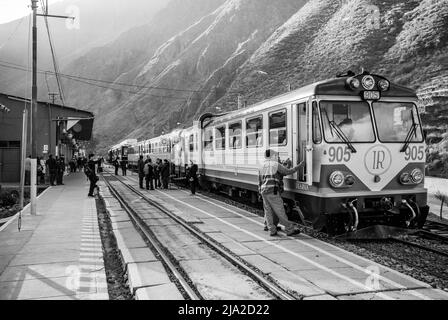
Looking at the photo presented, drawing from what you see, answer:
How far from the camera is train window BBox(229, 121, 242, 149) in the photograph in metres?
13.3

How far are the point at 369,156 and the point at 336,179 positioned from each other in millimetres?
892

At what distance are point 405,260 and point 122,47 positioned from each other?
150 metres

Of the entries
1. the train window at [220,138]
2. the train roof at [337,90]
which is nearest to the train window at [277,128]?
the train roof at [337,90]

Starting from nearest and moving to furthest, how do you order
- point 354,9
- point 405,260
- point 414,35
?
point 405,260, point 414,35, point 354,9

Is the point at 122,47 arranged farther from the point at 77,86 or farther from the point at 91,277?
the point at 91,277

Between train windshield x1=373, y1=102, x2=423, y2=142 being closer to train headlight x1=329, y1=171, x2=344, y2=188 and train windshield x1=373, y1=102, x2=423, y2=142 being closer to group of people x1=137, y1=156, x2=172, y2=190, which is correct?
train headlight x1=329, y1=171, x2=344, y2=188

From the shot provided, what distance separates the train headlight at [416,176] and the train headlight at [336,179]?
1.63 m

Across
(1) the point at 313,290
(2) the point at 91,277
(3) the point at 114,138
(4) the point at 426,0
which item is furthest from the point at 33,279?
(3) the point at 114,138

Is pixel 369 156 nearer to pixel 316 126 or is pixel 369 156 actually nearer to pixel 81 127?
pixel 316 126

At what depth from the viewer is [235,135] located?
1373 cm

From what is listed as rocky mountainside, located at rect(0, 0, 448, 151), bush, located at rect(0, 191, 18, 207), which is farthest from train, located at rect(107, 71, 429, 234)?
bush, located at rect(0, 191, 18, 207)

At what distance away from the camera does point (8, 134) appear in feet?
88.6

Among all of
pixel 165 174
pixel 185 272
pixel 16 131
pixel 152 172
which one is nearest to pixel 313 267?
pixel 185 272

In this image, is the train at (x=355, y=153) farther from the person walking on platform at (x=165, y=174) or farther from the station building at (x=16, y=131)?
the station building at (x=16, y=131)
